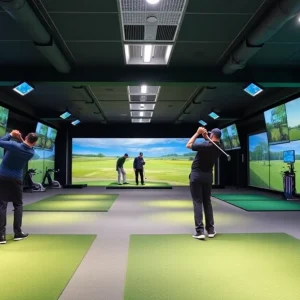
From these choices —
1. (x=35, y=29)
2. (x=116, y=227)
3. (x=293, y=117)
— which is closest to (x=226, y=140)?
(x=293, y=117)

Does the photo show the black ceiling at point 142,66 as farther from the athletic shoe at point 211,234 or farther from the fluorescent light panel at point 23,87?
the athletic shoe at point 211,234

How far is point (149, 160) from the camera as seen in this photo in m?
17.7

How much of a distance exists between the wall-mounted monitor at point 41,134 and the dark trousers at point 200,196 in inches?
372

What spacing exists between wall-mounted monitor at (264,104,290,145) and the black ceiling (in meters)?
0.68

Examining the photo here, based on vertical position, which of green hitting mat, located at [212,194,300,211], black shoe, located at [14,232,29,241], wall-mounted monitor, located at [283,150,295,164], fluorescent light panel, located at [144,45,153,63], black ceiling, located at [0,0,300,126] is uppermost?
fluorescent light panel, located at [144,45,153,63]

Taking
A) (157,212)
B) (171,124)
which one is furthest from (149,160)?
(157,212)

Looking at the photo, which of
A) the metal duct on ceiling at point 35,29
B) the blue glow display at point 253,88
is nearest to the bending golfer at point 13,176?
the metal duct on ceiling at point 35,29

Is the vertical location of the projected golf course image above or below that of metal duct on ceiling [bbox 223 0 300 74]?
below

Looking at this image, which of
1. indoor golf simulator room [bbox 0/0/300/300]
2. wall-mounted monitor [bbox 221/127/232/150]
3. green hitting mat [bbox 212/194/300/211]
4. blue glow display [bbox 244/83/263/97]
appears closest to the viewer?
indoor golf simulator room [bbox 0/0/300/300]

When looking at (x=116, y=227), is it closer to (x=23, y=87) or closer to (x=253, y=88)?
(x=23, y=87)

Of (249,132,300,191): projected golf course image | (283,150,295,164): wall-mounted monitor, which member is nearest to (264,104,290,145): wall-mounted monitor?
(283,150,295,164): wall-mounted monitor

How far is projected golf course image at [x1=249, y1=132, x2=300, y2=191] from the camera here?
442 inches

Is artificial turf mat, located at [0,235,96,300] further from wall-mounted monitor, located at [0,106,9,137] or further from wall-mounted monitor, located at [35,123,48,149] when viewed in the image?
wall-mounted monitor, located at [35,123,48,149]

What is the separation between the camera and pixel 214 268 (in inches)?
125
